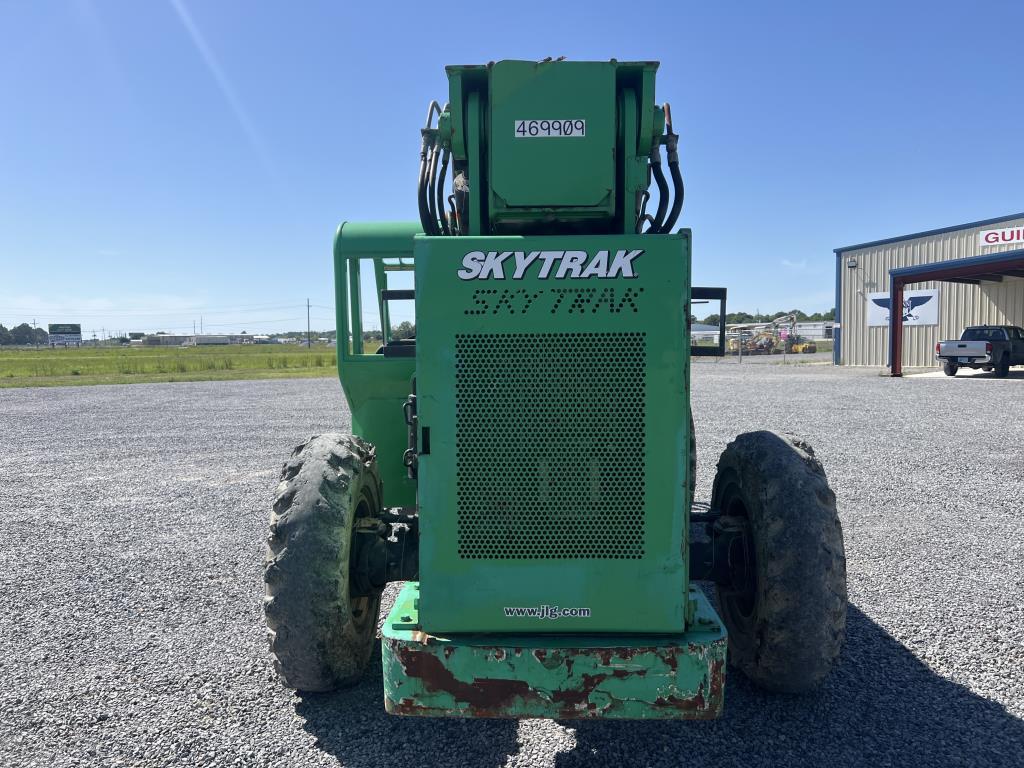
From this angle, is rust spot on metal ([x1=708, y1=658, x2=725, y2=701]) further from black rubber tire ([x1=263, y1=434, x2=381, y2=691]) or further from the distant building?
the distant building

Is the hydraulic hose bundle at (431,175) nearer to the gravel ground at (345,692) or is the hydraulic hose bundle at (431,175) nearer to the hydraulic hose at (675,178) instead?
the hydraulic hose at (675,178)

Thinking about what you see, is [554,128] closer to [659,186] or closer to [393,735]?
[659,186]

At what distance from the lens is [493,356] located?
8.92ft

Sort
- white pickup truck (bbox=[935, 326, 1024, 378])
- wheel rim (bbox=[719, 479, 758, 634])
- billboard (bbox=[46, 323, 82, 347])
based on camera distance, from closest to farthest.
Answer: wheel rim (bbox=[719, 479, 758, 634]) < white pickup truck (bbox=[935, 326, 1024, 378]) < billboard (bbox=[46, 323, 82, 347])

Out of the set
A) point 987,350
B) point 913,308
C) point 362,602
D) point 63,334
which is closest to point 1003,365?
point 987,350

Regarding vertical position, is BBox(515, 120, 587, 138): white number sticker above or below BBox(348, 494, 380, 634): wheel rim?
above

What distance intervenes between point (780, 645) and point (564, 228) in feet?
7.12

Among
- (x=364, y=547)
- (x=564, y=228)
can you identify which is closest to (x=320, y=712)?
(x=364, y=547)

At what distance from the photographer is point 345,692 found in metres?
3.58

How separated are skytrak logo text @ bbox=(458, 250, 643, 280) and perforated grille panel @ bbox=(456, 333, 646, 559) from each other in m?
0.24

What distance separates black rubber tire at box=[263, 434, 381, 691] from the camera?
9.92 ft

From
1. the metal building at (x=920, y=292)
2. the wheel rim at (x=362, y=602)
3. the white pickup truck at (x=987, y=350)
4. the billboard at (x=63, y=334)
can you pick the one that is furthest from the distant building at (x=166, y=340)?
the wheel rim at (x=362, y=602)

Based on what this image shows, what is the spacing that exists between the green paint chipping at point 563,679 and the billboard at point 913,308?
3598 centimetres

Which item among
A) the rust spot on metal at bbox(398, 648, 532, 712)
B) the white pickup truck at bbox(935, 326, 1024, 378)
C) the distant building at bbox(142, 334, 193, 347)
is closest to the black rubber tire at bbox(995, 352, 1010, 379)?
the white pickup truck at bbox(935, 326, 1024, 378)
